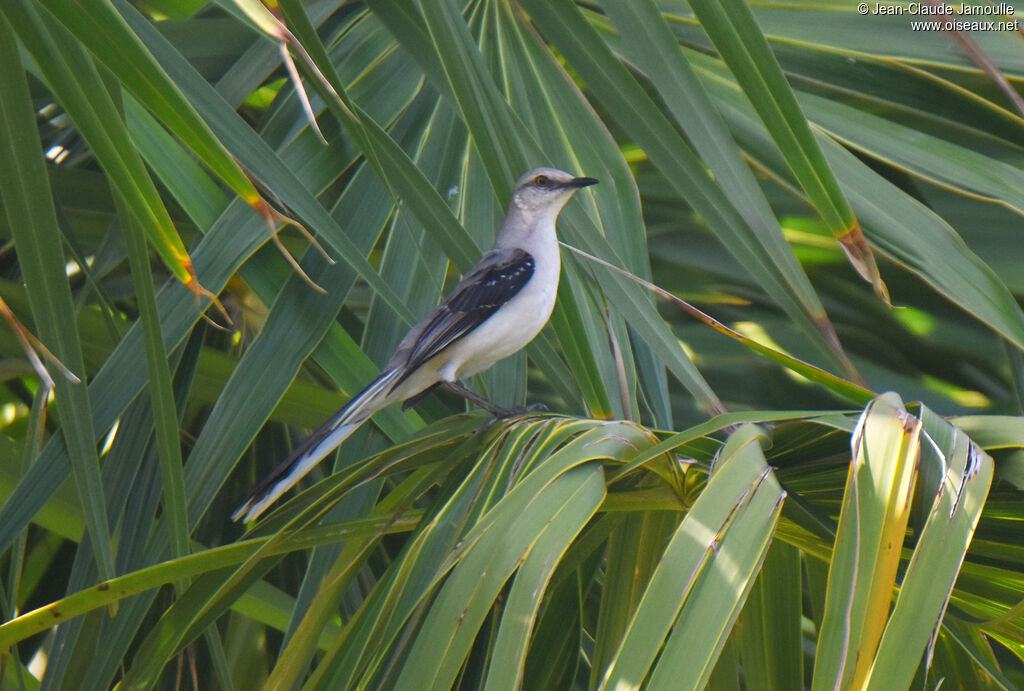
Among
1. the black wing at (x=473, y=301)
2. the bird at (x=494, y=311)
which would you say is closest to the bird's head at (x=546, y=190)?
the bird at (x=494, y=311)

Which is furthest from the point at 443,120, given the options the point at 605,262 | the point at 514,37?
the point at 605,262

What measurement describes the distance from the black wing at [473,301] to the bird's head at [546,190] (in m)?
0.15

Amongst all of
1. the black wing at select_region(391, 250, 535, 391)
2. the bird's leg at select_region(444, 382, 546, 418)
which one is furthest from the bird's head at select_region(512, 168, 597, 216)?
the bird's leg at select_region(444, 382, 546, 418)

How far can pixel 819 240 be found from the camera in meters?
3.25

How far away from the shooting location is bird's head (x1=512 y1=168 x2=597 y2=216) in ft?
7.49

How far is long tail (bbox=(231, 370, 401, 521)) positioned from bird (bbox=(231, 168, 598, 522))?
0.22 feet

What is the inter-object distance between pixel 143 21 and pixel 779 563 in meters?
1.27

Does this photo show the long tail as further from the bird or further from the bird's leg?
the bird's leg

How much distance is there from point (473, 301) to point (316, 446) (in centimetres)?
86

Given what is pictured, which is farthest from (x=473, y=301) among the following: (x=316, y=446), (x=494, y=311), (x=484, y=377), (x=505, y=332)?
(x=316, y=446)

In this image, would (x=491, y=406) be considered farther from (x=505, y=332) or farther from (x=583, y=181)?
(x=583, y=181)

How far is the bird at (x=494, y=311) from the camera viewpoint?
7.75 ft

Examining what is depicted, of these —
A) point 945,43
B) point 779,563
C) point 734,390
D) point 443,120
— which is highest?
point 443,120

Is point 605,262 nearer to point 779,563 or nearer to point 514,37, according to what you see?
point 779,563
